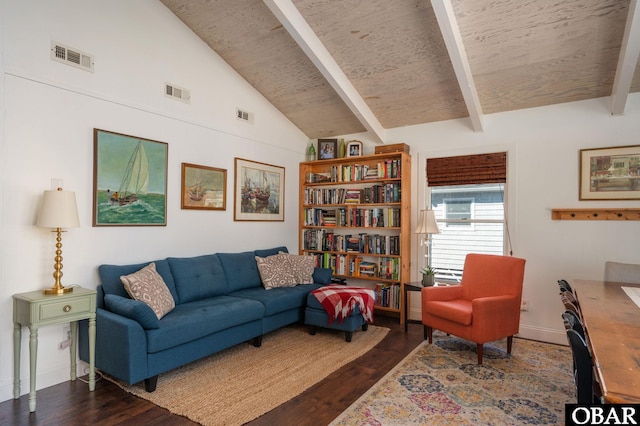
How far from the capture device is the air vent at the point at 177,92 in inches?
141

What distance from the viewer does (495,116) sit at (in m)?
4.14

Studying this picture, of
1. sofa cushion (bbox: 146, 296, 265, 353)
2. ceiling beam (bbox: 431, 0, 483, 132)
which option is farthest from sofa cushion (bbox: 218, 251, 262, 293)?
ceiling beam (bbox: 431, 0, 483, 132)

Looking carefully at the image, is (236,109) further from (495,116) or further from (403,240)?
(495,116)

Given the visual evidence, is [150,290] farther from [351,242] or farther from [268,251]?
[351,242]

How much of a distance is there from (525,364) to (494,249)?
1.36 metres

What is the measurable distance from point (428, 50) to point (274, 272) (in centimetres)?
279

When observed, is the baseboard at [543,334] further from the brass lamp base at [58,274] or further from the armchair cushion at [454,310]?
the brass lamp base at [58,274]

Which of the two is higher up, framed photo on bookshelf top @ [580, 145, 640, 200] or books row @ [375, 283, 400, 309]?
framed photo on bookshelf top @ [580, 145, 640, 200]

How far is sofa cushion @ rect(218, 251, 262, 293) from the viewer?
389 cm

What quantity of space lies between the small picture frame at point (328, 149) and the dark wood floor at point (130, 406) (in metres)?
3.03

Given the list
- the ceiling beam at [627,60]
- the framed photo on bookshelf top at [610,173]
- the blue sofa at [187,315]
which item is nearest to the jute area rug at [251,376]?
the blue sofa at [187,315]

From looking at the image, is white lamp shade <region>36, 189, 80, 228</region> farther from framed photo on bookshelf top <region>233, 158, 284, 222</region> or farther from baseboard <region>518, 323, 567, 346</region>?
baseboard <region>518, 323, 567, 346</region>

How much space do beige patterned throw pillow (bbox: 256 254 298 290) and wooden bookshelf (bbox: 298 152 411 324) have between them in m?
1.00

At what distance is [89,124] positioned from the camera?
298cm
